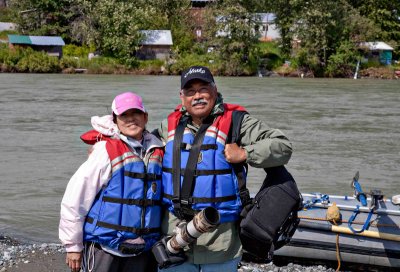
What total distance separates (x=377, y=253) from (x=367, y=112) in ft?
49.6

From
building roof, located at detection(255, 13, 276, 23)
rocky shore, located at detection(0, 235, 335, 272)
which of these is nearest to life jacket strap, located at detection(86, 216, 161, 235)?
rocky shore, located at detection(0, 235, 335, 272)

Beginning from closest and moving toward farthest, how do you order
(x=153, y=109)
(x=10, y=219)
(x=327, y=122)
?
(x=10, y=219) → (x=327, y=122) → (x=153, y=109)

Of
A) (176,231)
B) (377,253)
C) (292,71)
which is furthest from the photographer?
(292,71)

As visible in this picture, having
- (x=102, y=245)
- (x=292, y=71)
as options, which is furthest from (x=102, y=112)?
(x=292, y=71)

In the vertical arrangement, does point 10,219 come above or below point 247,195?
below

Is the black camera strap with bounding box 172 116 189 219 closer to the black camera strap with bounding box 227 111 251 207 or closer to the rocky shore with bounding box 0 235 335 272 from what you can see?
the black camera strap with bounding box 227 111 251 207

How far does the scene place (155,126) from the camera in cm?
1499

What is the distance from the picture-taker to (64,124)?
634 inches

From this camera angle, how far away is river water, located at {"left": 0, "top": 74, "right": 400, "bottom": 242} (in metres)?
9.08

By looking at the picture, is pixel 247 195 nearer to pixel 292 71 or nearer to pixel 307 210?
pixel 307 210

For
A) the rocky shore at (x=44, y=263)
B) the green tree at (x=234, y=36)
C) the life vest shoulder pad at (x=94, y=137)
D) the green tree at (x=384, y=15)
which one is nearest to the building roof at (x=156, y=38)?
the green tree at (x=234, y=36)

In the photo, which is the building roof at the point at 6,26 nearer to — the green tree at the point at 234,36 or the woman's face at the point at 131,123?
the green tree at the point at 234,36

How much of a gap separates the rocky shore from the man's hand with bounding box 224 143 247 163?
8.33ft

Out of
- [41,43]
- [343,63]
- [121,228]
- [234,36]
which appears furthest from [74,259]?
[41,43]
